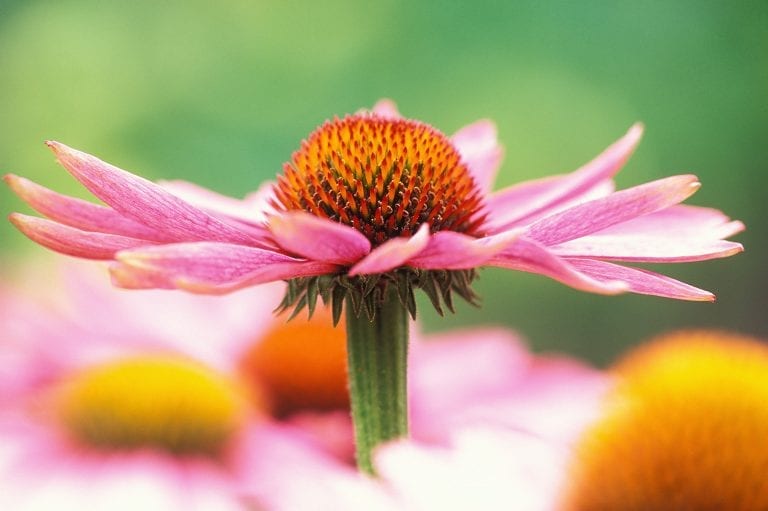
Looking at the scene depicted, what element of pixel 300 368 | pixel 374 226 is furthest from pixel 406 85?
pixel 374 226

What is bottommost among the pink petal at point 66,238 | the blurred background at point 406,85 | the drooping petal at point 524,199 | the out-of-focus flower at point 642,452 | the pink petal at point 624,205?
the out-of-focus flower at point 642,452

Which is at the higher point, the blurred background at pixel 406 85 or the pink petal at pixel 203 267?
the blurred background at pixel 406 85

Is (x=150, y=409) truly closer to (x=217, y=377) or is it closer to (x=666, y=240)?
(x=217, y=377)

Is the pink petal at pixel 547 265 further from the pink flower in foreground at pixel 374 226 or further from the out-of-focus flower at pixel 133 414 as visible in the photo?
the out-of-focus flower at pixel 133 414

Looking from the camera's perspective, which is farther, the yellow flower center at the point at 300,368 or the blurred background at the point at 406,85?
the blurred background at the point at 406,85

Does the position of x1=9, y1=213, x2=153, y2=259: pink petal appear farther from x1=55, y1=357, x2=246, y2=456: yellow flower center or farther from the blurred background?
the blurred background

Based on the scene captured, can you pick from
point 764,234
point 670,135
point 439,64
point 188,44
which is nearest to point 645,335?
point 764,234

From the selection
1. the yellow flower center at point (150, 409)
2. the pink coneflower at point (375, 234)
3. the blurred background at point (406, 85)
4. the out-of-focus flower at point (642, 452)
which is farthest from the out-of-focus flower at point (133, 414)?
the blurred background at point (406, 85)
